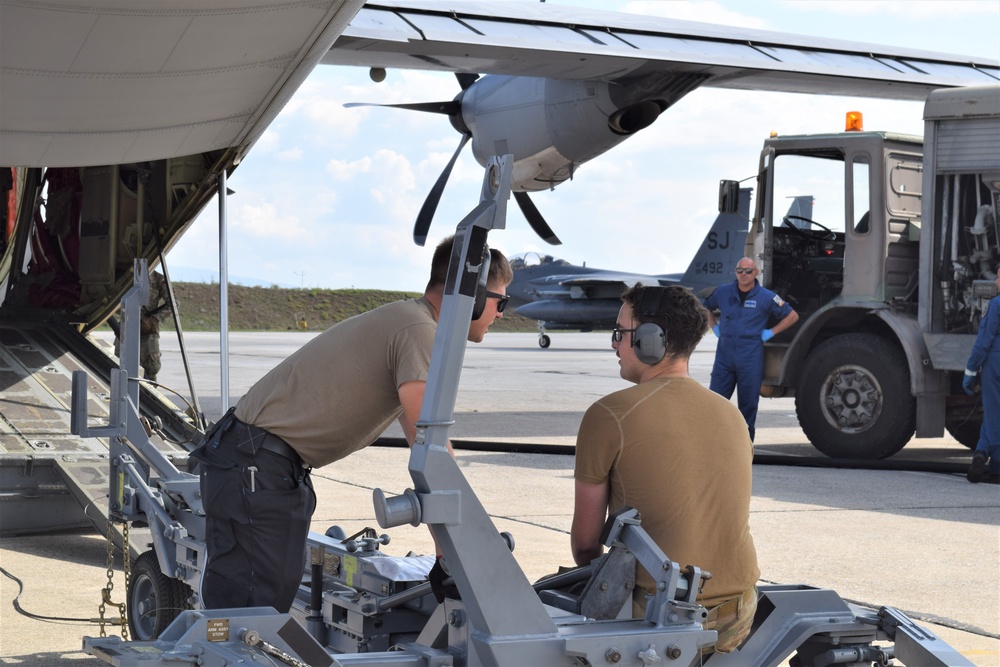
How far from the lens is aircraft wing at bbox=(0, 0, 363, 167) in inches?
194

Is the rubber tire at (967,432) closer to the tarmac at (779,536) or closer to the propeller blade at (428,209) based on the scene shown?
the tarmac at (779,536)

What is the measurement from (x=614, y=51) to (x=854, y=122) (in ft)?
8.75

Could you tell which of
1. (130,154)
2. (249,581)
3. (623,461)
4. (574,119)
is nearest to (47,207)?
(130,154)

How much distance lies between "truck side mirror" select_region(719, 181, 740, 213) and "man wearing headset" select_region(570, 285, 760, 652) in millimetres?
8621

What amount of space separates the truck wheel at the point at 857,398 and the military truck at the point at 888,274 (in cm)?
1

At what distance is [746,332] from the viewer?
10570 millimetres

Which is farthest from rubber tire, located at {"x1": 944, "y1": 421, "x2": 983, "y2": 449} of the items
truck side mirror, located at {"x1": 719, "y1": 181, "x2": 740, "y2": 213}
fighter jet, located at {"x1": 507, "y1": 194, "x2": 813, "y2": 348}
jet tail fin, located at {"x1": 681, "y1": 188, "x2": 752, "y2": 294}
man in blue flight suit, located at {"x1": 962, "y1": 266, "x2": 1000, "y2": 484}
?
jet tail fin, located at {"x1": 681, "y1": 188, "x2": 752, "y2": 294}

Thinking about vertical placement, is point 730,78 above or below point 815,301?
above

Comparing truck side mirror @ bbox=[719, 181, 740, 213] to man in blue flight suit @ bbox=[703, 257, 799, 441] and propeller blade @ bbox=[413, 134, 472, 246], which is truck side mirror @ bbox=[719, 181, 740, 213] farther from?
propeller blade @ bbox=[413, 134, 472, 246]

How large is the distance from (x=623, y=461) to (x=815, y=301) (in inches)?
360

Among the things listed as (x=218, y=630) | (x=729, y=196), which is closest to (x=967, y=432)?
(x=729, y=196)

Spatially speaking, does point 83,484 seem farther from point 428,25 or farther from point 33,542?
point 428,25

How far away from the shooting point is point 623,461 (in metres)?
2.91

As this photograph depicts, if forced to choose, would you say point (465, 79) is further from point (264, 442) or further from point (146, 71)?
point (264, 442)
